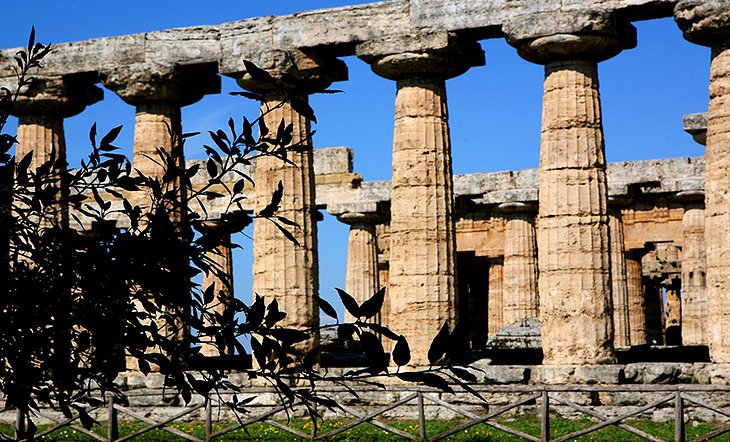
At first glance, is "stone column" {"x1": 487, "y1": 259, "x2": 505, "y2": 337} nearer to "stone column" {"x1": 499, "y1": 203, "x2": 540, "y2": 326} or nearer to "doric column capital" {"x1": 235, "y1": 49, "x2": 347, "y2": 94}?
"stone column" {"x1": 499, "y1": 203, "x2": 540, "y2": 326}

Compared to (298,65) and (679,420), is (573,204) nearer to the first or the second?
(679,420)

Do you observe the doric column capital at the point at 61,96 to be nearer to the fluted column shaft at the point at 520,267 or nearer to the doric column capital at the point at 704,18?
the doric column capital at the point at 704,18

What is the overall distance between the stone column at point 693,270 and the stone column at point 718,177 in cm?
1254

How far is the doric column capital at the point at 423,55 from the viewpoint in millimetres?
22875

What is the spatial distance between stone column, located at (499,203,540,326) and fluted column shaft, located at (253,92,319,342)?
38.6ft

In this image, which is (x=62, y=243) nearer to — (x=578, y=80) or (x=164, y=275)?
(x=164, y=275)

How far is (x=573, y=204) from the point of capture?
22484 mm

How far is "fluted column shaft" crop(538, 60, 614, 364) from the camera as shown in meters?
22.3

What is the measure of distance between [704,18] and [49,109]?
13.4 metres

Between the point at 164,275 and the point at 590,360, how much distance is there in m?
16.0

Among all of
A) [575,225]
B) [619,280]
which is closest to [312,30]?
[575,225]

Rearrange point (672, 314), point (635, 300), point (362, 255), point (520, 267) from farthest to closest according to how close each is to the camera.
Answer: point (672, 314) < point (362, 255) < point (635, 300) < point (520, 267)

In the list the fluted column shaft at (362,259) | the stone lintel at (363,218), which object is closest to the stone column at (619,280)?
the stone lintel at (363,218)

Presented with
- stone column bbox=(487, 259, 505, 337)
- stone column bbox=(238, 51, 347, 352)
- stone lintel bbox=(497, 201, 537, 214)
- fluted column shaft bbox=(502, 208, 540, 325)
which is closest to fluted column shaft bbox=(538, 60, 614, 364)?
stone column bbox=(238, 51, 347, 352)
